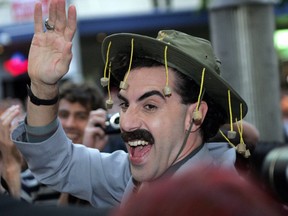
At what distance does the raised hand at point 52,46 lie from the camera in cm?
243

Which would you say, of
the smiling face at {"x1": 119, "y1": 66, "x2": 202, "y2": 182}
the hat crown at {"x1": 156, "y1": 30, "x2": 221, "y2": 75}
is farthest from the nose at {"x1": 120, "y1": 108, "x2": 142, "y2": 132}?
the hat crown at {"x1": 156, "y1": 30, "x2": 221, "y2": 75}

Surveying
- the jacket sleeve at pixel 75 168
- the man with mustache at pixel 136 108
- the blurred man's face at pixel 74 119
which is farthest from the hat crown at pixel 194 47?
the blurred man's face at pixel 74 119

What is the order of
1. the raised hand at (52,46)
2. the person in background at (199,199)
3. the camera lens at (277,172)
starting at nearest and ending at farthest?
the person in background at (199,199) → the camera lens at (277,172) → the raised hand at (52,46)

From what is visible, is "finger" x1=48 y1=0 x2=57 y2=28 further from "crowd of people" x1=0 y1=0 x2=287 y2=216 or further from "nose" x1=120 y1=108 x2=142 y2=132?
"nose" x1=120 y1=108 x2=142 y2=132

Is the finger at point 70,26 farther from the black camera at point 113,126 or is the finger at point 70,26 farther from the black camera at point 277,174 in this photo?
the black camera at point 277,174

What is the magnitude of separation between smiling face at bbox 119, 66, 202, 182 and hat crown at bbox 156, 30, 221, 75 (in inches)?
3.9

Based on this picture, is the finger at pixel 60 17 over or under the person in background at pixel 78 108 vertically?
over

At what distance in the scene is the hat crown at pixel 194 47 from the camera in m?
2.37

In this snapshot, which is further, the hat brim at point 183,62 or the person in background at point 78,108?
the person in background at point 78,108

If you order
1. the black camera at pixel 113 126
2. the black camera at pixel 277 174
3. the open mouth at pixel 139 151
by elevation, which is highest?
the black camera at pixel 277 174

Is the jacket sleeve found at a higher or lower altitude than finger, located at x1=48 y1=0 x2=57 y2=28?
lower

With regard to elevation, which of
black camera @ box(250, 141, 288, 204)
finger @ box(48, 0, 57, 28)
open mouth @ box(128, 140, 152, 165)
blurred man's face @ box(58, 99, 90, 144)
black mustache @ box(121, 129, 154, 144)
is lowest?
blurred man's face @ box(58, 99, 90, 144)

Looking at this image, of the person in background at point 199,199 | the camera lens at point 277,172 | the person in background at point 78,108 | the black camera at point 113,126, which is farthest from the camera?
the person in background at point 78,108

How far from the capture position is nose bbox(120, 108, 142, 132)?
7.68 feet
